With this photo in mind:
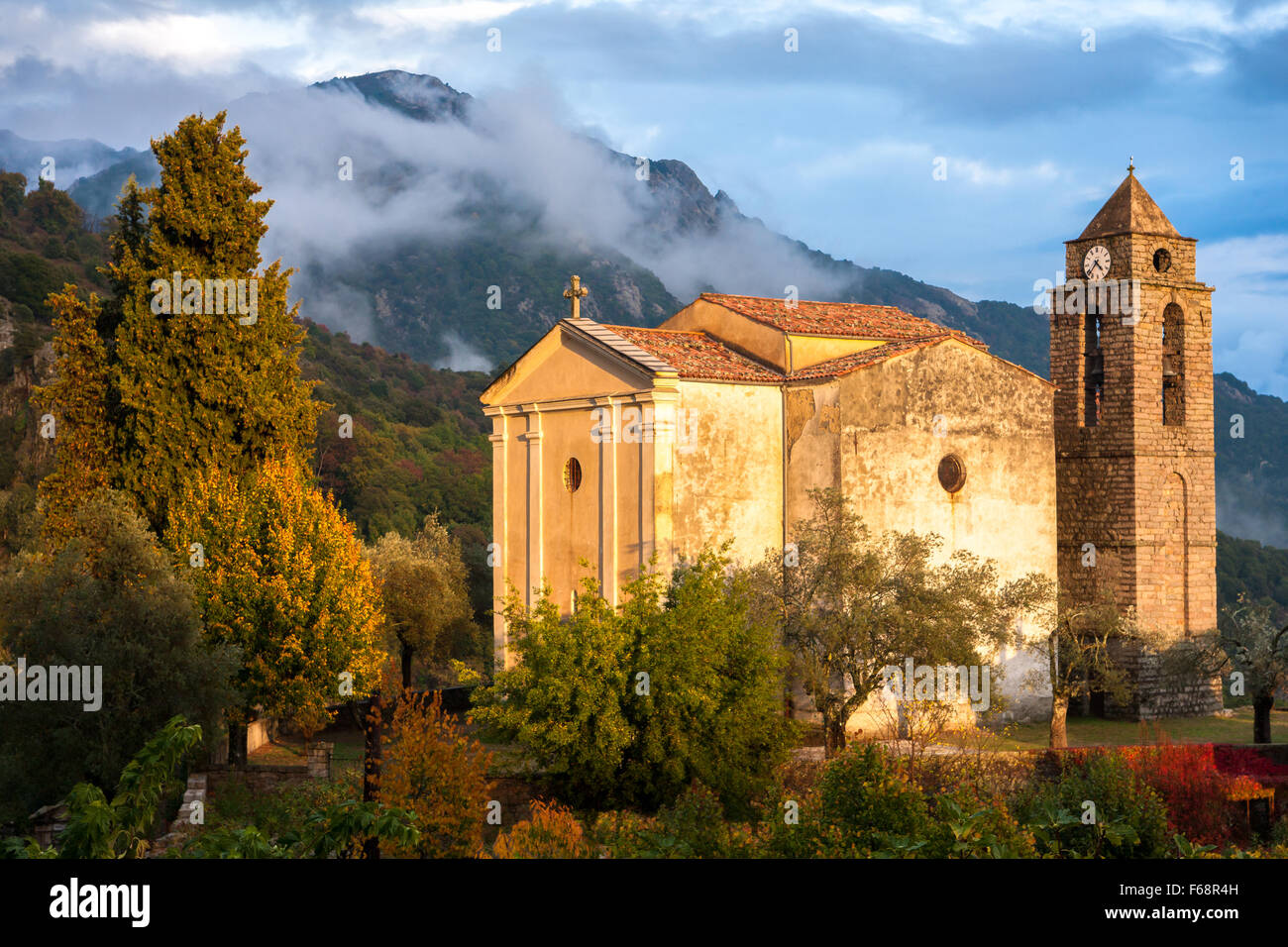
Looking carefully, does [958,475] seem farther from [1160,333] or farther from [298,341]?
[298,341]

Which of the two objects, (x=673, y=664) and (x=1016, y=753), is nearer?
(x=673, y=664)

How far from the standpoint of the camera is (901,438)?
1027 inches

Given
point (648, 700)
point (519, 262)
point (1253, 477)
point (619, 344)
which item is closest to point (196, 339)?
point (619, 344)

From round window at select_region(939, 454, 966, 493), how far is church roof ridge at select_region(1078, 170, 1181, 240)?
865cm

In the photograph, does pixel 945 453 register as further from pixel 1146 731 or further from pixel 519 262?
pixel 519 262

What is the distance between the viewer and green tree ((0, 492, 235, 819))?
2108 centimetres

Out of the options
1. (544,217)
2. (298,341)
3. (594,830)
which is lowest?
(594,830)

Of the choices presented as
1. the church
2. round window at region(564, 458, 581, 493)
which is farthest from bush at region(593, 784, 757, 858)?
round window at region(564, 458, 581, 493)

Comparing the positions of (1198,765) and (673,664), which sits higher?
(673,664)

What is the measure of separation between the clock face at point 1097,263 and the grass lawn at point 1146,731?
11173mm

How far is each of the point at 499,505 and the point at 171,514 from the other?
25.0 feet

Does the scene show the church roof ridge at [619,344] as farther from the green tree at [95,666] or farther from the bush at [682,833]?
the green tree at [95,666]

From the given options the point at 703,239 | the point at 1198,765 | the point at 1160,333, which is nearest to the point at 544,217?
the point at 703,239

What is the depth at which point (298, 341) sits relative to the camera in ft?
93.3
